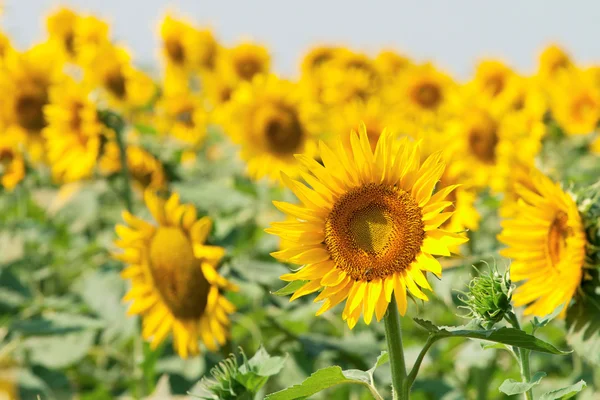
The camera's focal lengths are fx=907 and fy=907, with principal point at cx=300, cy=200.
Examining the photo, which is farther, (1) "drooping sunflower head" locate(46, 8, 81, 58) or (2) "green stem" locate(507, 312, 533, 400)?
(1) "drooping sunflower head" locate(46, 8, 81, 58)

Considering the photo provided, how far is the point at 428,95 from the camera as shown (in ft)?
A: 18.2

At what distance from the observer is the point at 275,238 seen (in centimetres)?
372

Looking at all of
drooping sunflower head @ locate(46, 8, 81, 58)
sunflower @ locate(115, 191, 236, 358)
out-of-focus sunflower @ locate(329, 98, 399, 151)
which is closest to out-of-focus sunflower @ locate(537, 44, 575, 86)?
out-of-focus sunflower @ locate(329, 98, 399, 151)

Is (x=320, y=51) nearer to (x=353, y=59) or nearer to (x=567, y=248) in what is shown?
(x=353, y=59)

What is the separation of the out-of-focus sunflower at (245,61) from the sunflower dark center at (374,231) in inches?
173

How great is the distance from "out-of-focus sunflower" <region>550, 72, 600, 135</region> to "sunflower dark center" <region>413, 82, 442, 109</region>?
74 cm

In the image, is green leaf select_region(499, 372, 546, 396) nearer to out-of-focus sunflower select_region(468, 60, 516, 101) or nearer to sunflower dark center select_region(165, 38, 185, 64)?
out-of-focus sunflower select_region(468, 60, 516, 101)

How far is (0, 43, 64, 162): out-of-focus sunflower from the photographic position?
4156 millimetres

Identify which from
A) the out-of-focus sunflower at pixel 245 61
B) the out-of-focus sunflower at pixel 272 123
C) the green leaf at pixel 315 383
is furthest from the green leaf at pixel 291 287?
the out-of-focus sunflower at pixel 245 61

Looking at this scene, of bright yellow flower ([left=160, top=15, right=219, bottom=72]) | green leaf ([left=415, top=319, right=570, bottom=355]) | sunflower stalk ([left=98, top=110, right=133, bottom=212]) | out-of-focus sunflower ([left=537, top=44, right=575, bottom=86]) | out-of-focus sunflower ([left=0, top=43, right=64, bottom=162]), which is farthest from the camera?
out-of-focus sunflower ([left=537, top=44, right=575, bottom=86])

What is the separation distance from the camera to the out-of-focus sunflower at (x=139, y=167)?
3.98 metres

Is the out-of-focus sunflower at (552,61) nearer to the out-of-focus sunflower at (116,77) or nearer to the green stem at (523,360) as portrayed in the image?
the out-of-focus sunflower at (116,77)

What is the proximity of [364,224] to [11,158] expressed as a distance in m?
3.10

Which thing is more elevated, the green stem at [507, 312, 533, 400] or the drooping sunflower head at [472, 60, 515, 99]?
the drooping sunflower head at [472, 60, 515, 99]
